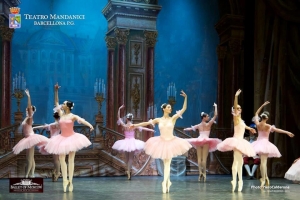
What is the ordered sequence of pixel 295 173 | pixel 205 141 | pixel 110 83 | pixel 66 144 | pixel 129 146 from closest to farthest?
pixel 66 144 → pixel 295 173 → pixel 205 141 → pixel 129 146 → pixel 110 83

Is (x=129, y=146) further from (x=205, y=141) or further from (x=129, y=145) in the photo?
(x=205, y=141)

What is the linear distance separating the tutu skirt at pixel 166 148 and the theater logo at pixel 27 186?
6.81 feet

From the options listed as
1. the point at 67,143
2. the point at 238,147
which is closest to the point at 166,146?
the point at 238,147

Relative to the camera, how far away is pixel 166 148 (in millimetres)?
Result: 8125

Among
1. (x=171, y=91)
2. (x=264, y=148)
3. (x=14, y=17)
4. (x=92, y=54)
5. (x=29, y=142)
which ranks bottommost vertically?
(x=264, y=148)

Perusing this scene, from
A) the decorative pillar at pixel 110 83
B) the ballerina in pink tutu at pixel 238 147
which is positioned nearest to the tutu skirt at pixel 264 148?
the ballerina in pink tutu at pixel 238 147

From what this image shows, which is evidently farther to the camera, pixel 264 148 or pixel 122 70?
pixel 122 70

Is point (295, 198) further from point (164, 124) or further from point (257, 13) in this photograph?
point (257, 13)

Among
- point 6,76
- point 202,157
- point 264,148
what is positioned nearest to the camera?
point 264,148

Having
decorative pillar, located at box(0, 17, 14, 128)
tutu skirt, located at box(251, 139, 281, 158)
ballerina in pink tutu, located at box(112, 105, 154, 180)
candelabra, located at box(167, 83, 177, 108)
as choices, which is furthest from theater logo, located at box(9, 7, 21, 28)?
tutu skirt, located at box(251, 139, 281, 158)

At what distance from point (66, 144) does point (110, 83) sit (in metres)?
5.95

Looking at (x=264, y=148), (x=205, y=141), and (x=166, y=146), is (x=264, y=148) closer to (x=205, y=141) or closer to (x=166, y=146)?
(x=205, y=141)

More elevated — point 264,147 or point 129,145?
point 264,147

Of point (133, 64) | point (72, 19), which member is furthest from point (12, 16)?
point (133, 64)
